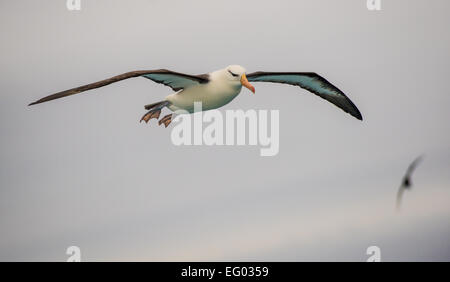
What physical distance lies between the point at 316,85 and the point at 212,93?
237 centimetres

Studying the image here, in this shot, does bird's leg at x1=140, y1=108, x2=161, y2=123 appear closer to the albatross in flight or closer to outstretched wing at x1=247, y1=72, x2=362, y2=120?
the albatross in flight

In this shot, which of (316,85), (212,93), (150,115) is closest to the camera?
(212,93)

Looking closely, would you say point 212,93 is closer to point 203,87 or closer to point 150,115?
point 203,87

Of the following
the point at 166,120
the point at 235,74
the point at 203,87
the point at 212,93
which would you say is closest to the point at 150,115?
the point at 166,120

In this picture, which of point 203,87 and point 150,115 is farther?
point 150,115

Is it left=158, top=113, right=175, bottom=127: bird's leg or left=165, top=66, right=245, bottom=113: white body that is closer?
left=165, top=66, right=245, bottom=113: white body

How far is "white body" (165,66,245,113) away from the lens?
10219 mm

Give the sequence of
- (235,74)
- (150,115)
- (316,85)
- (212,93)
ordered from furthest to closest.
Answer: (316,85)
(150,115)
(212,93)
(235,74)

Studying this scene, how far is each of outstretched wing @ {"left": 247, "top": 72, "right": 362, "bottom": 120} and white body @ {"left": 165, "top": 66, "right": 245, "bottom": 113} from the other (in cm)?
85

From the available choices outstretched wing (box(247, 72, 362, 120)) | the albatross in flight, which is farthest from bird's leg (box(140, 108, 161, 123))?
outstretched wing (box(247, 72, 362, 120))

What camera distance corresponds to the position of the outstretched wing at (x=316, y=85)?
11.2 m

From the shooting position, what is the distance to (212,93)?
1029 centimetres
